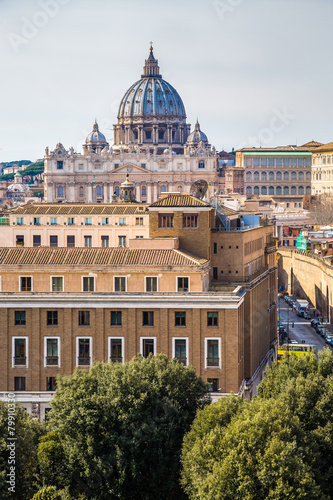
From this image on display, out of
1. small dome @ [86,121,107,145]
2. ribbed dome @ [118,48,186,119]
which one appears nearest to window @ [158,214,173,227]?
small dome @ [86,121,107,145]

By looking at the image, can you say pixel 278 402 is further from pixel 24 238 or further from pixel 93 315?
pixel 24 238

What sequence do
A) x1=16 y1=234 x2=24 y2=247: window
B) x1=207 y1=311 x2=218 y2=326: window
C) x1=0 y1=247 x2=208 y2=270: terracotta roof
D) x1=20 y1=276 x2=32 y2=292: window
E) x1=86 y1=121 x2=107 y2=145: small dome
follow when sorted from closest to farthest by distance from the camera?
x1=207 y1=311 x2=218 y2=326: window
x1=0 y1=247 x2=208 y2=270: terracotta roof
x1=20 y1=276 x2=32 y2=292: window
x1=16 y1=234 x2=24 y2=247: window
x1=86 y1=121 x2=107 y2=145: small dome

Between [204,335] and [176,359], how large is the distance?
2571 millimetres

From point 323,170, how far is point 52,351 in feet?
454

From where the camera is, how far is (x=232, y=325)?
35875mm

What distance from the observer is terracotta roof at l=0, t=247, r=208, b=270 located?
37625mm

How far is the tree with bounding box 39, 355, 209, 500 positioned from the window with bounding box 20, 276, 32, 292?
7652mm

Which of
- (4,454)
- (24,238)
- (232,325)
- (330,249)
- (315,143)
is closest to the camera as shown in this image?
(4,454)

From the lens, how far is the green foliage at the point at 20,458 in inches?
1112

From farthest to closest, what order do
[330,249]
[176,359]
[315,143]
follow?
1. [315,143]
2. [330,249]
3. [176,359]

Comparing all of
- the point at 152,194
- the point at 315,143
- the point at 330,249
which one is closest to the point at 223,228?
the point at 330,249

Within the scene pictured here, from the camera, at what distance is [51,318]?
36625 millimetres

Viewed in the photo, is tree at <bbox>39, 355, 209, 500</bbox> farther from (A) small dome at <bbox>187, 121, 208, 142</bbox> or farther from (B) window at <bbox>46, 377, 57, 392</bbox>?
(A) small dome at <bbox>187, 121, 208, 142</bbox>

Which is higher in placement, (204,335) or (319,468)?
(204,335)
